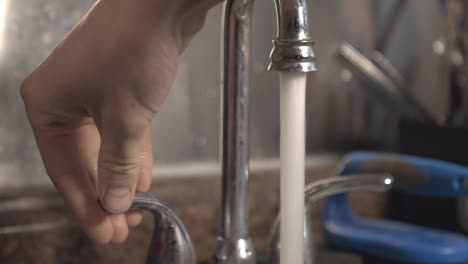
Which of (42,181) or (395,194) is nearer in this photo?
(42,181)

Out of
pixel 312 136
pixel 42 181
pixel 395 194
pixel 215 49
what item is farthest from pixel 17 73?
pixel 395 194

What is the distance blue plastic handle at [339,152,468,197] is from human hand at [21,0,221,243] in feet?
1.02

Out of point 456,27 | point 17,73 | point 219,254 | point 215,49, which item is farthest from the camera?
point 456,27

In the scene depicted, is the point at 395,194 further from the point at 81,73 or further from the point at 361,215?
the point at 81,73

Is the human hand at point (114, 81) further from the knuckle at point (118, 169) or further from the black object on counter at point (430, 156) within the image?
the black object on counter at point (430, 156)

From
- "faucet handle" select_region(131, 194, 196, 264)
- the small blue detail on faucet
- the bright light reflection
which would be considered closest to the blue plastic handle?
the small blue detail on faucet

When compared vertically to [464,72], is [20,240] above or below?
below

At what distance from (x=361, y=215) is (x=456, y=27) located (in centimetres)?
27

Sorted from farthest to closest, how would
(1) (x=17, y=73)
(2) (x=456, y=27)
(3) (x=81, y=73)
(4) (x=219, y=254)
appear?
(2) (x=456, y=27)
(1) (x=17, y=73)
(4) (x=219, y=254)
(3) (x=81, y=73)

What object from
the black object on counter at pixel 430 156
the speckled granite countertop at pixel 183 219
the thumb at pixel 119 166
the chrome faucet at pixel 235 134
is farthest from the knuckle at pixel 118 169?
the black object on counter at pixel 430 156

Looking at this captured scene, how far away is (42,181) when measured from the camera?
0.65 meters

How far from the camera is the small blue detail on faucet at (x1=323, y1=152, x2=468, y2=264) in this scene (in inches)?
25.9

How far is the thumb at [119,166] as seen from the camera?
0.43 m

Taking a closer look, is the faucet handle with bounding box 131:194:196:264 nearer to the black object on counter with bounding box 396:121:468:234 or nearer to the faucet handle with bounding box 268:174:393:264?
the faucet handle with bounding box 268:174:393:264
